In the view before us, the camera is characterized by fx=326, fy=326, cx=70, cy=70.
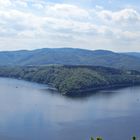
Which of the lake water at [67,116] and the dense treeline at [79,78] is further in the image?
the dense treeline at [79,78]

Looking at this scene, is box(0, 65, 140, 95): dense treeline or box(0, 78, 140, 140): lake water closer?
box(0, 78, 140, 140): lake water

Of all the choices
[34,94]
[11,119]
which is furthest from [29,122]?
[34,94]

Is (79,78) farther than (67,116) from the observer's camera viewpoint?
Yes

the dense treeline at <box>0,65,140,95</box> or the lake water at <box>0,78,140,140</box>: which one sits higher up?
the dense treeline at <box>0,65,140,95</box>

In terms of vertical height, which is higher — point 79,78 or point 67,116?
point 79,78
